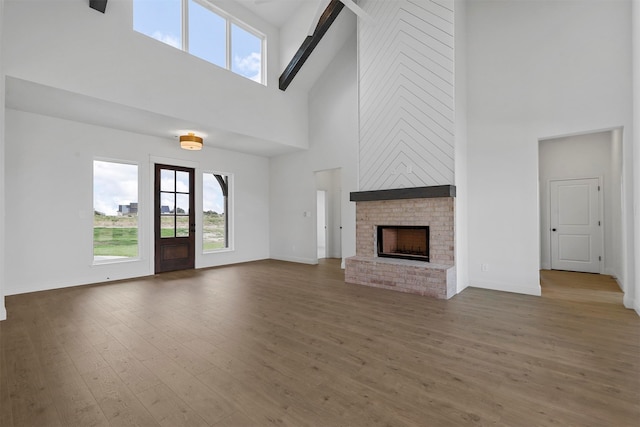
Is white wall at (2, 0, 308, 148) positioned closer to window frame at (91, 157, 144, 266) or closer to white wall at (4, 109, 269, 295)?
white wall at (4, 109, 269, 295)

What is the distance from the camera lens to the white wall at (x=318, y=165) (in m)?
6.40

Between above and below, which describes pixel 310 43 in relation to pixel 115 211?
above

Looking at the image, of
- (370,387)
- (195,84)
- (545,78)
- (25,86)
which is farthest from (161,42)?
(545,78)

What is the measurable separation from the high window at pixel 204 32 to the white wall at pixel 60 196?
1924 millimetres

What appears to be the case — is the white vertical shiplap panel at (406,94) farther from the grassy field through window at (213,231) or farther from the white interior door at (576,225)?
the grassy field through window at (213,231)

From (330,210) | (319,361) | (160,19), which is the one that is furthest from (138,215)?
(319,361)

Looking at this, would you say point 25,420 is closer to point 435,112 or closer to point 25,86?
point 25,86

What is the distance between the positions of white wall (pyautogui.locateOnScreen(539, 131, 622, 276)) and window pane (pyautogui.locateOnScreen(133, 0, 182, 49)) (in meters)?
7.49

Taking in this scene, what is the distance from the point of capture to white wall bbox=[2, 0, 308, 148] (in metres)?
3.54

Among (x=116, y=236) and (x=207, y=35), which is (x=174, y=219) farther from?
(x=207, y=35)

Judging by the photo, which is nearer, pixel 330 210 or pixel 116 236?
pixel 116 236

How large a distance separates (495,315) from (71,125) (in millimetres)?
6963

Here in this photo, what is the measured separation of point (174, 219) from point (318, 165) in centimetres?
345

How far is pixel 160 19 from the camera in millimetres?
4875
